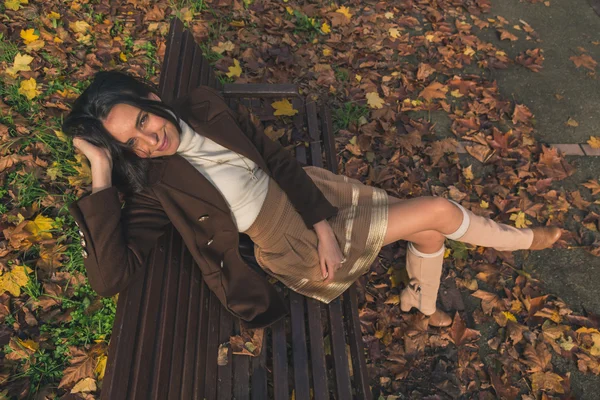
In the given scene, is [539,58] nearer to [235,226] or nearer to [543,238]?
[543,238]

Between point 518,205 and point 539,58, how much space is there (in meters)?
1.94

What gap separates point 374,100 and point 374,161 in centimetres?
67

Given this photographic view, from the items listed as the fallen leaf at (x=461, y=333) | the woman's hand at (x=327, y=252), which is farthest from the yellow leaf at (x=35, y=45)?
the fallen leaf at (x=461, y=333)

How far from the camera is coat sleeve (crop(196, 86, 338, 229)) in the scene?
2.36 m

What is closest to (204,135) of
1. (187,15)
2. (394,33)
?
(187,15)

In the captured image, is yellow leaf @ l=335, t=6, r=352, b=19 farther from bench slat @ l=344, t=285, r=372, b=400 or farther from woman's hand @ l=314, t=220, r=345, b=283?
bench slat @ l=344, t=285, r=372, b=400

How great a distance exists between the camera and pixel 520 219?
3.25 metres

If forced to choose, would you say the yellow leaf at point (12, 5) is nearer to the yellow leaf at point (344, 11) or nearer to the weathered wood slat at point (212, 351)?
the yellow leaf at point (344, 11)

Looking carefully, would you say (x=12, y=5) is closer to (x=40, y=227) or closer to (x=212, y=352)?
(x=40, y=227)

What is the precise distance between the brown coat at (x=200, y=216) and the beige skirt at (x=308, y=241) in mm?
77

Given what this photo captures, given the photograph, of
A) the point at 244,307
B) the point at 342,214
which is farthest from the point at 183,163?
the point at 342,214

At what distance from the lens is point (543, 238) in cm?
282

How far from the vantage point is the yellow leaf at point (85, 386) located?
7.64 ft

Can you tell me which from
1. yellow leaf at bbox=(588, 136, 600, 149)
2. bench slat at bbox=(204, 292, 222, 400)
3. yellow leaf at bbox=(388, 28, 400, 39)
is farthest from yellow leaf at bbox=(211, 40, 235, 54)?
yellow leaf at bbox=(588, 136, 600, 149)
